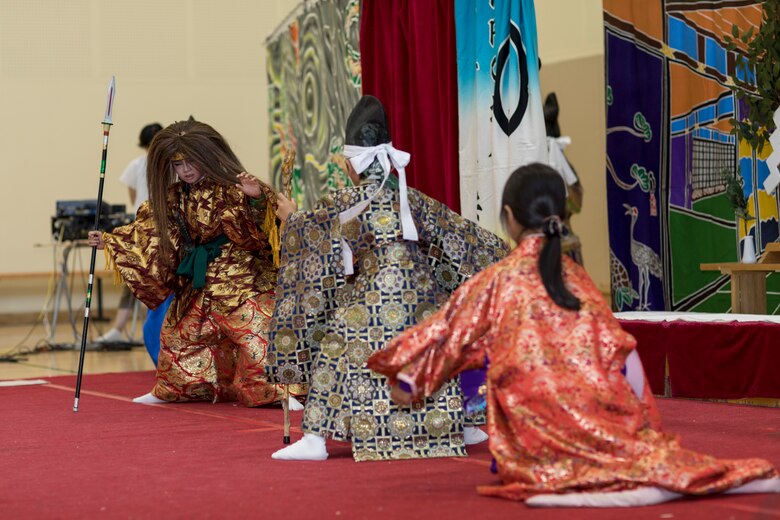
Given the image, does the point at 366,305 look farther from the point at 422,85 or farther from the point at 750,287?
the point at 422,85

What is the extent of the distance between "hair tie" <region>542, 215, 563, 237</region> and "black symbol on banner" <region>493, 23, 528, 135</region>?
236 centimetres

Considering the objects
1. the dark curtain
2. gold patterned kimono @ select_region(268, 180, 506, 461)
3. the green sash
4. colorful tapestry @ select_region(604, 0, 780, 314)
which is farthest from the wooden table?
the green sash

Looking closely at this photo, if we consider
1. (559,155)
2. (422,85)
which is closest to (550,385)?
(422,85)

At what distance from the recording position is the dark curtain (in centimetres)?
564

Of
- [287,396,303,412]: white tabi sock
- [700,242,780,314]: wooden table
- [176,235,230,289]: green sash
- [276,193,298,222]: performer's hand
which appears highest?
[276,193,298,222]: performer's hand

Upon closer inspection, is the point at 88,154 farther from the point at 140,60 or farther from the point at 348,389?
the point at 348,389

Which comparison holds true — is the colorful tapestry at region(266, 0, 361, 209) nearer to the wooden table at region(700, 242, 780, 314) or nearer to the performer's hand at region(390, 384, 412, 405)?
the wooden table at region(700, 242, 780, 314)

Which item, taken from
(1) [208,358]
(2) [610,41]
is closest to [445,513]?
(1) [208,358]

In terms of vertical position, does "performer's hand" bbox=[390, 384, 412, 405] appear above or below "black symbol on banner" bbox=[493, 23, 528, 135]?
below

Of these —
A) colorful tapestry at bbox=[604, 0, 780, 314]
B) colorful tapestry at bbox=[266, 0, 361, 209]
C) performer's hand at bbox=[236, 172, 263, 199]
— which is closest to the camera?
performer's hand at bbox=[236, 172, 263, 199]

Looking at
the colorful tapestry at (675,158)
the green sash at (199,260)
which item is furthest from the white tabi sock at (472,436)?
the colorful tapestry at (675,158)

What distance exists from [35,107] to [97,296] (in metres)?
1.78

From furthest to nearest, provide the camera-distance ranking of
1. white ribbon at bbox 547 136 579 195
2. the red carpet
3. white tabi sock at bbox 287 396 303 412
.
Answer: white ribbon at bbox 547 136 579 195
white tabi sock at bbox 287 396 303 412
the red carpet

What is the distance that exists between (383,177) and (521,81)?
1672 mm
